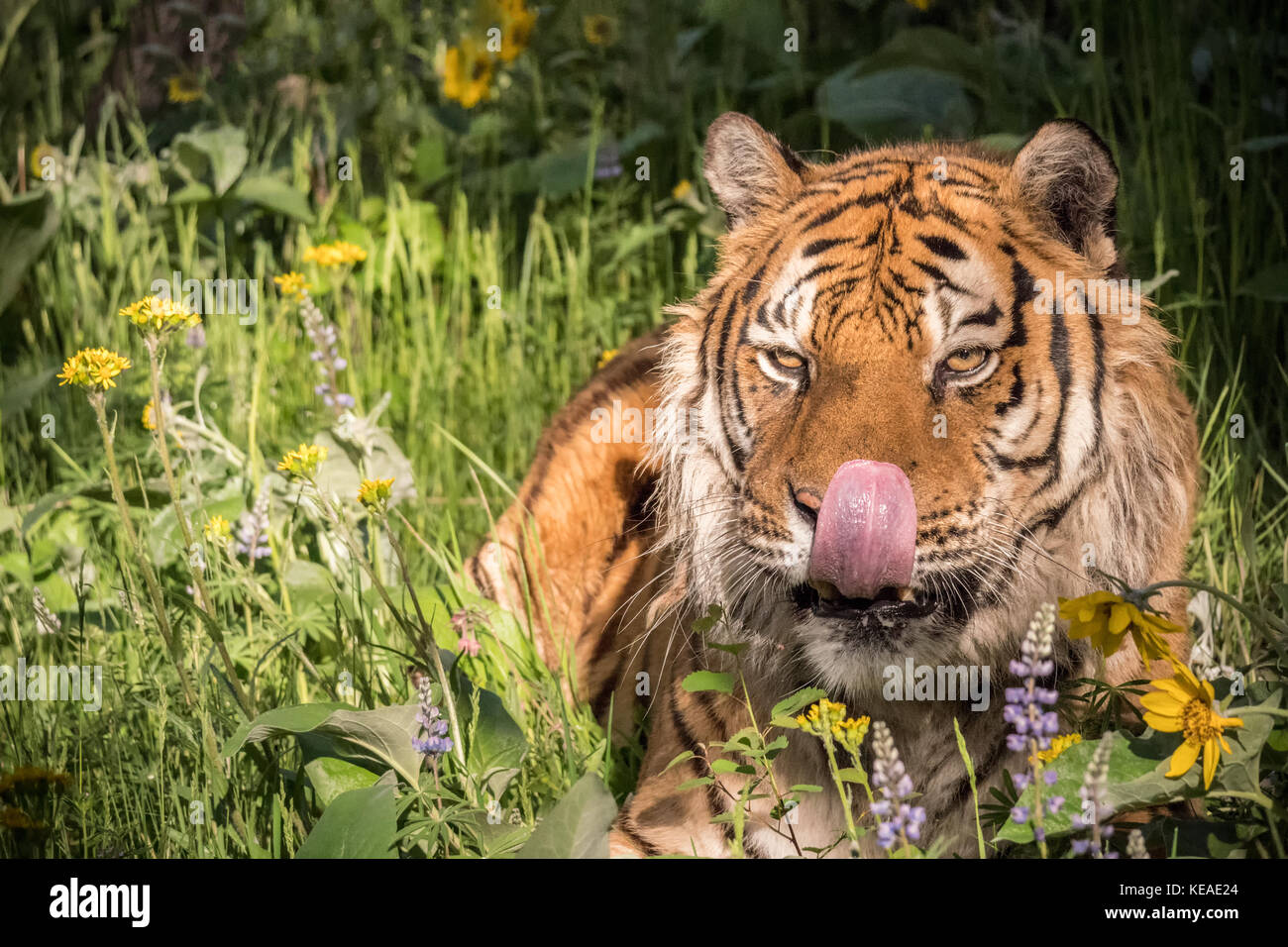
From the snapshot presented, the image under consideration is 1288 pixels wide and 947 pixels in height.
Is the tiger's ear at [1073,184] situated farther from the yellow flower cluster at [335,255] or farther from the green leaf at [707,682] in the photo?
the yellow flower cluster at [335,255]

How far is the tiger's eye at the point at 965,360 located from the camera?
2371 mm

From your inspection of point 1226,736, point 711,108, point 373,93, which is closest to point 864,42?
point 711,108

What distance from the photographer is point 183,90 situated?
622 centimetres

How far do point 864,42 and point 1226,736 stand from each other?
4181 mm

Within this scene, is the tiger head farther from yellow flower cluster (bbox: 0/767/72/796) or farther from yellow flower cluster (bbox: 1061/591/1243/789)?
yellow flower cluster (bbox: 0/767/72/796)

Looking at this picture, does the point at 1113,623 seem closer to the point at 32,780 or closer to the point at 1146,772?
the point at 1146,772

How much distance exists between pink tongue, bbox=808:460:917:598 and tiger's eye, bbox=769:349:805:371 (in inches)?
13.0

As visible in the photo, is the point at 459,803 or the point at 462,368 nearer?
the point at 459,803

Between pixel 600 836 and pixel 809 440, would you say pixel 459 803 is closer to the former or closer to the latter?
pixel 600 836

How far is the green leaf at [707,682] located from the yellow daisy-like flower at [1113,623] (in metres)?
0.58

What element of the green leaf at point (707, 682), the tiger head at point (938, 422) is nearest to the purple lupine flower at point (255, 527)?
the tiger head at point (938, 422)

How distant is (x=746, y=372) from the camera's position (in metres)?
2.58

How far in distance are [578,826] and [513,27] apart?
4.43 m

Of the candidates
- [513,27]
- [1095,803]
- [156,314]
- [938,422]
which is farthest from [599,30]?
[1095,803]
